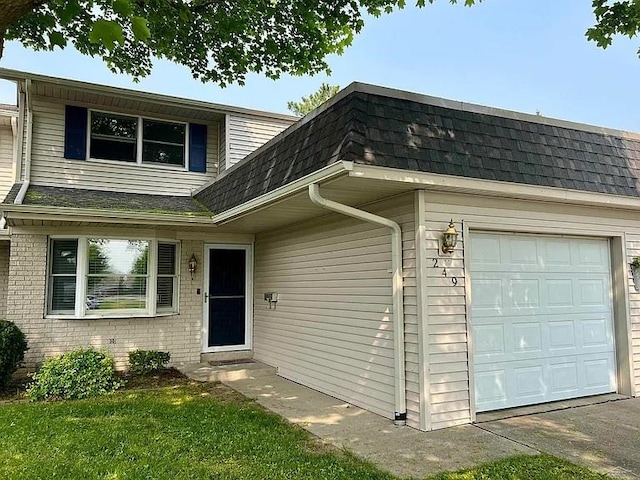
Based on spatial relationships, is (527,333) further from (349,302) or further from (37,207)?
(37,207)

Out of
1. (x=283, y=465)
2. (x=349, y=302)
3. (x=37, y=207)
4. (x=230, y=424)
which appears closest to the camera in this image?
(x=283, y=465)

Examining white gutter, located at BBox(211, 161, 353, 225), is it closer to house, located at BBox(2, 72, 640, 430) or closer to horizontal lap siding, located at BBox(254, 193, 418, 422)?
house, located at BBox(2, 72, 640, 430)

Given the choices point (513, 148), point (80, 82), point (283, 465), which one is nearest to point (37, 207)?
point (80, 82)

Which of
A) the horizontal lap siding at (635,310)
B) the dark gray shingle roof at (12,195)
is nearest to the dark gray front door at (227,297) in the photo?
the dark gray shingle roof at (12,195)

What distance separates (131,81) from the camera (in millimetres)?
9852

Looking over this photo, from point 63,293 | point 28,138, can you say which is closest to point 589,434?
point 63,293

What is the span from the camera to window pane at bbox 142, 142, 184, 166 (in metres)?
9.55

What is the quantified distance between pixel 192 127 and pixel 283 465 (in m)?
7.79

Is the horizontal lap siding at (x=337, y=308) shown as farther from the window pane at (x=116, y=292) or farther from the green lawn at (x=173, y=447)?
the window pane at (x=116, y=292)

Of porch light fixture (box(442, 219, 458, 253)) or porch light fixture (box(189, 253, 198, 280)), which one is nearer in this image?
porch light fixture (box(442, 219, 458, 253))

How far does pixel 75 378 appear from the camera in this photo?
652 centimetres

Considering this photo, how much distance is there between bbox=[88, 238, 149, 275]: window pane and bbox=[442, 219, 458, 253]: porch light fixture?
5.69 m

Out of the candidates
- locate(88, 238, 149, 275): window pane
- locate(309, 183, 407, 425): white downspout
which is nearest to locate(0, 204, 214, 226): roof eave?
locate(88, 238, 149, 275): window pane

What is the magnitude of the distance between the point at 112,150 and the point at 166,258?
8.28 feet
